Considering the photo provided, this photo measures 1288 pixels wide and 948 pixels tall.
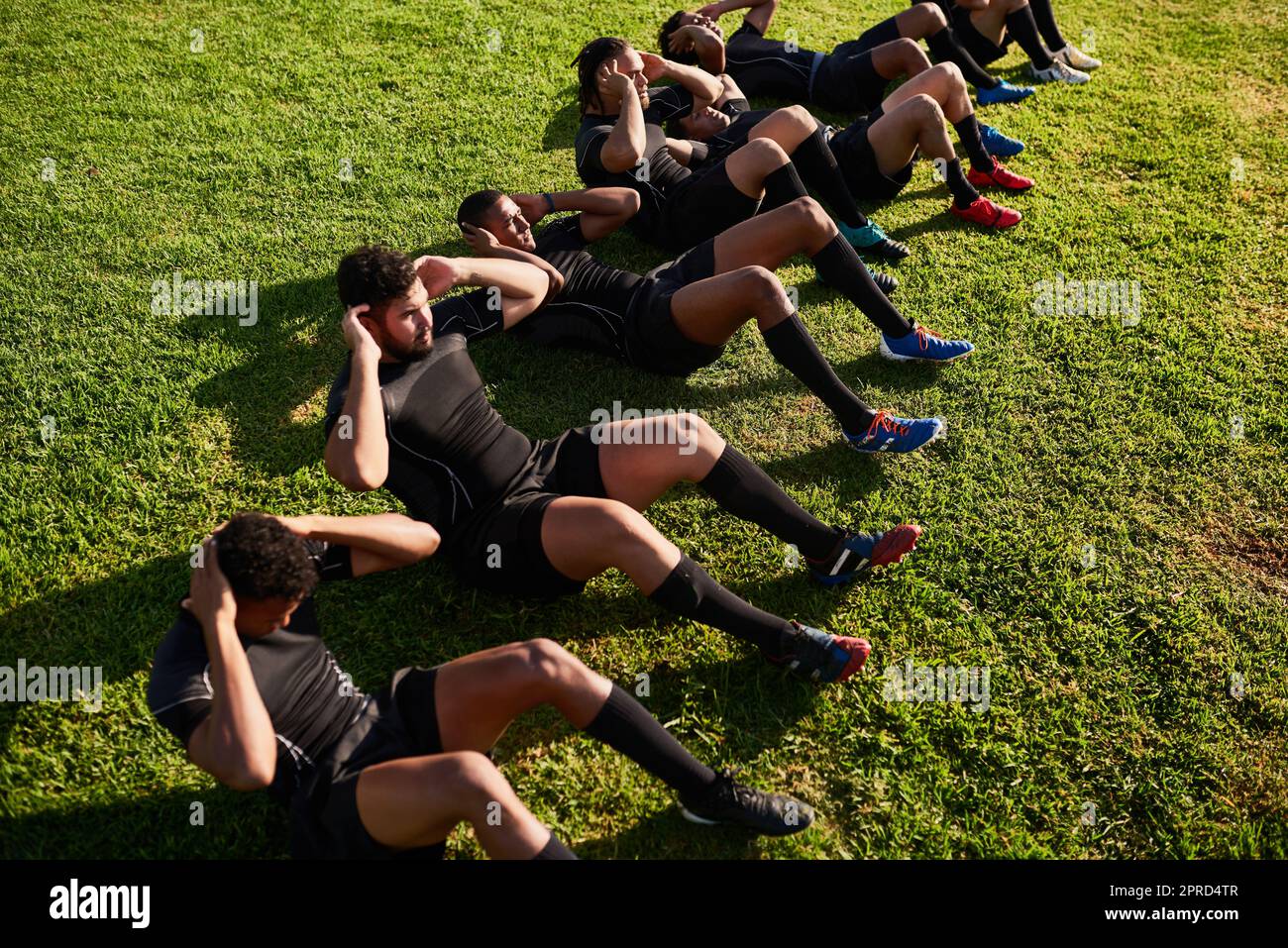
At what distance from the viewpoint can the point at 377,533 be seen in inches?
146

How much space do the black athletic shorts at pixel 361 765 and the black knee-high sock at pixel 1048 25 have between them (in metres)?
9.12

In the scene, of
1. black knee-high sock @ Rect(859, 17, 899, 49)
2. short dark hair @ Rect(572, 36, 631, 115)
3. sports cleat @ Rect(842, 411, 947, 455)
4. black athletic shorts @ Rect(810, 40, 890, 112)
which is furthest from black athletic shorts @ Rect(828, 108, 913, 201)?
sports cleat @ Rect(842, 411, 947, 455)

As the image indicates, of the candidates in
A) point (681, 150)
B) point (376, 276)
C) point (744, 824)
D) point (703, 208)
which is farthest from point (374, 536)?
point (681, 150)

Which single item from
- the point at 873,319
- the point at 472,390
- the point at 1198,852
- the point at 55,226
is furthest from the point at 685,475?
the point at 55,226

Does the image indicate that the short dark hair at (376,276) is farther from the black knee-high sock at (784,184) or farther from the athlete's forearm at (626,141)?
the black knee-high sock at (784,184)

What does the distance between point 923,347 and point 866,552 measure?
5.88ft

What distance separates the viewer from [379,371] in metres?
4.16

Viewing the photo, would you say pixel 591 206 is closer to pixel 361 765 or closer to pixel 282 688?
pixel 282 688

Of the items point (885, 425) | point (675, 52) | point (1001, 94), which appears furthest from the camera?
point (1001, 94)

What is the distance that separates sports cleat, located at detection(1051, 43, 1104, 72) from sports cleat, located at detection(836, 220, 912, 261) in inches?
166

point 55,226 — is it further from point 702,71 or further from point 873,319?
point 873,319

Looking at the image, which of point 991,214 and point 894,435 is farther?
point 991,214

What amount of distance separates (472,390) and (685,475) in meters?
1.09

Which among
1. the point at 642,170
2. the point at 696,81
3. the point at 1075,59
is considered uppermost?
the point at 1075,59
